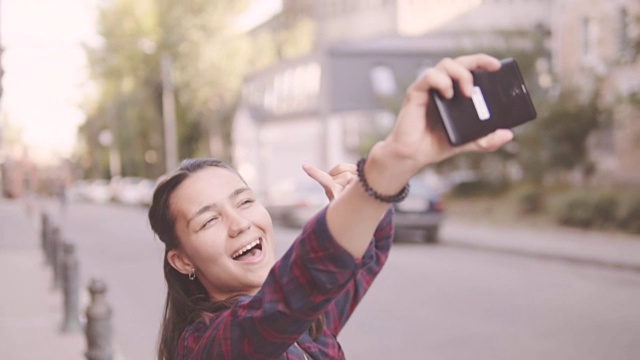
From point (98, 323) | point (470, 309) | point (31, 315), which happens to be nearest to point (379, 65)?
point (470, 309)

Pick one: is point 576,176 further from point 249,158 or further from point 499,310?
point 249,158

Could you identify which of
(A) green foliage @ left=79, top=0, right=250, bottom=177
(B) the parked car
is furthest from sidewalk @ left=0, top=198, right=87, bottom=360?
(A) green foliage @ left=79, top=0, right=250, bottom=177

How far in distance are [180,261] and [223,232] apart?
0.21 meters

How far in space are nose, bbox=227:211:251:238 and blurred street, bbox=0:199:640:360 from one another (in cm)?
657

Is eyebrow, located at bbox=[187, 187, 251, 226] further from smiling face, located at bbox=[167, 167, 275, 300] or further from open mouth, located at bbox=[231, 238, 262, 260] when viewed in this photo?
open mouth, located at bbox=[231, 238, 262, 260]

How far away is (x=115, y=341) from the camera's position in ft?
31.6

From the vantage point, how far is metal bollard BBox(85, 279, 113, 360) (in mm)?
6672

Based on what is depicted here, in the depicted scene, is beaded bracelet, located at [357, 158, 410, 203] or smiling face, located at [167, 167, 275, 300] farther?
smiling face, located at [167, 167, 275, 300]

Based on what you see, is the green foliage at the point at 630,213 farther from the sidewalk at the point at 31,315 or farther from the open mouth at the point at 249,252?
the open mouth at the point at 249,252

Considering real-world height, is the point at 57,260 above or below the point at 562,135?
above

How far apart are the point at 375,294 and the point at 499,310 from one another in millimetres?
2220

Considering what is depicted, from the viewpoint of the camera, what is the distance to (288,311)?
1.63 meters

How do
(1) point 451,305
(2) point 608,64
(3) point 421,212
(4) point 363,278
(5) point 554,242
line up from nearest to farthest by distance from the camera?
(4) point 363,278, (1) point 451,305, (5) point 554,242, (3) point 421,212, (2) point 608,64

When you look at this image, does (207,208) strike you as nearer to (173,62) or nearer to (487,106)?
(487,106)
